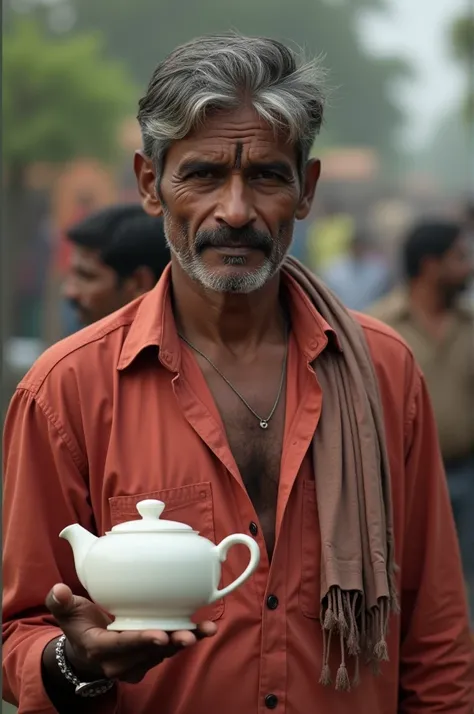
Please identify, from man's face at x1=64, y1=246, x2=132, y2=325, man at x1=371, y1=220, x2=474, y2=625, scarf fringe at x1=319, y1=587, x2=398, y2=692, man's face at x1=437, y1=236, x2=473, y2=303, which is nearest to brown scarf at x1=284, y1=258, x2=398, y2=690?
scarf fringe at x1=319, y1=587, x2=398, y2=692

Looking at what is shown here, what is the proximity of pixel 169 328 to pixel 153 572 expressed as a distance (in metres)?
0.83

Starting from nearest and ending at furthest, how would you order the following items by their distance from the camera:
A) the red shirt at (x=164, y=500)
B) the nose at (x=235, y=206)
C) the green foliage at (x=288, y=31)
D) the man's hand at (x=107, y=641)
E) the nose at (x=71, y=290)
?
the man's hand at (x=107, y=641) < the red shirt at (x=164, y=500) < the nose at (x=235, y=206) < the nose at (x=71, y=290) < the green foliage at (x=288, y=31)

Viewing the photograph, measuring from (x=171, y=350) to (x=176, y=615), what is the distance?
792mm

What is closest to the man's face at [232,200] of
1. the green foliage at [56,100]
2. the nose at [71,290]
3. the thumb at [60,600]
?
the thumb at [60,600]

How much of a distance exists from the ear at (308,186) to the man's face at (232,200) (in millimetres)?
149

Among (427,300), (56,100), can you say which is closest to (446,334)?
(427,300)

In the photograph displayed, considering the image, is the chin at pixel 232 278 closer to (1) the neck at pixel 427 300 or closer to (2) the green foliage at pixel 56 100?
(1) the neck at pixel 427 300

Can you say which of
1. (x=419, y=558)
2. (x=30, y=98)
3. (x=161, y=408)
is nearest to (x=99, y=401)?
(x=161, y=408)

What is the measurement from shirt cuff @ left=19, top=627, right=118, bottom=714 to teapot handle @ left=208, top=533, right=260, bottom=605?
15.2 inches

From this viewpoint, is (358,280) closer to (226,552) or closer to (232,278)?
(232,278)

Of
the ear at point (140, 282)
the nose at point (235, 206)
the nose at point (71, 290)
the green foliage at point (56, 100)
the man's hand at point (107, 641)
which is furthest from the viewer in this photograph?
the green foliage at point (56, 100)

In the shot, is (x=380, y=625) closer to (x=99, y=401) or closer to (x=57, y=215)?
(x=99, y=401)

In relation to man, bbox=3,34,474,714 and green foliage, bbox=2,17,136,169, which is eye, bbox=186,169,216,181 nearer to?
man, bbox=3,34,474,714

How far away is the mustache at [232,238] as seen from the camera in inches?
152
